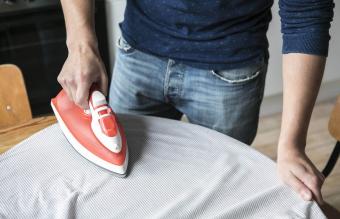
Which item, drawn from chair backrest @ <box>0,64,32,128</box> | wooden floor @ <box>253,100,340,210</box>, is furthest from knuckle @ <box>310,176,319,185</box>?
wooden floor @ <box>253,100,340,210</box>

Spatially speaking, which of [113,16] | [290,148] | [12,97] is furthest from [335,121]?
[113,16]

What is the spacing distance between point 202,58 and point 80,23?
0.25 metres

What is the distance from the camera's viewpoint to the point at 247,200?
728mm

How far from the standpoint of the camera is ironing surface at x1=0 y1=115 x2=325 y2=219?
2.34 feet

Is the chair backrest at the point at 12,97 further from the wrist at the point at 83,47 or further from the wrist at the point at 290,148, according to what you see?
the wrist at the point at 290,148

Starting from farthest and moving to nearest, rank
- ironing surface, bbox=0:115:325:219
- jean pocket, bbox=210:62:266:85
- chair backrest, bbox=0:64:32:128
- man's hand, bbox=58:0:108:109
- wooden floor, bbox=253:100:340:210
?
wooden floor, bbox=253:100:340:210 < chair backrest, bbox=0:64:32:128 < jean pocket, bbox=210:62:266:85 < man's hand, bbox=58:0:108:109 < ironing surface, bbox=0:115:325:219

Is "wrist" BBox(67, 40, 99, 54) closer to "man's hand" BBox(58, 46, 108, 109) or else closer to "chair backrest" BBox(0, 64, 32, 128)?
"man's hand" BBox(58, 46, 108, 109)

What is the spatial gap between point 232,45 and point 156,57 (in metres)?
0.16

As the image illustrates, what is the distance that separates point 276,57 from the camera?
201 centimetres

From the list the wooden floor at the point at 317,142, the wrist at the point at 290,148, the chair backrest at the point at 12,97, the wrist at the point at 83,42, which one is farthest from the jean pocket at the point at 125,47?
the wooden floor at the point at 317,142

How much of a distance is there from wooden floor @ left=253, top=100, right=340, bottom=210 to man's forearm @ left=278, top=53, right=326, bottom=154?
1.04 meters

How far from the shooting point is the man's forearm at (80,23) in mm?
885

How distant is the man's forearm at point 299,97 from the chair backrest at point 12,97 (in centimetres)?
67

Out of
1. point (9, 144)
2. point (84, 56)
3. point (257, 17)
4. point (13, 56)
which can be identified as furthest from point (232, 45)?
point (13, 56)
